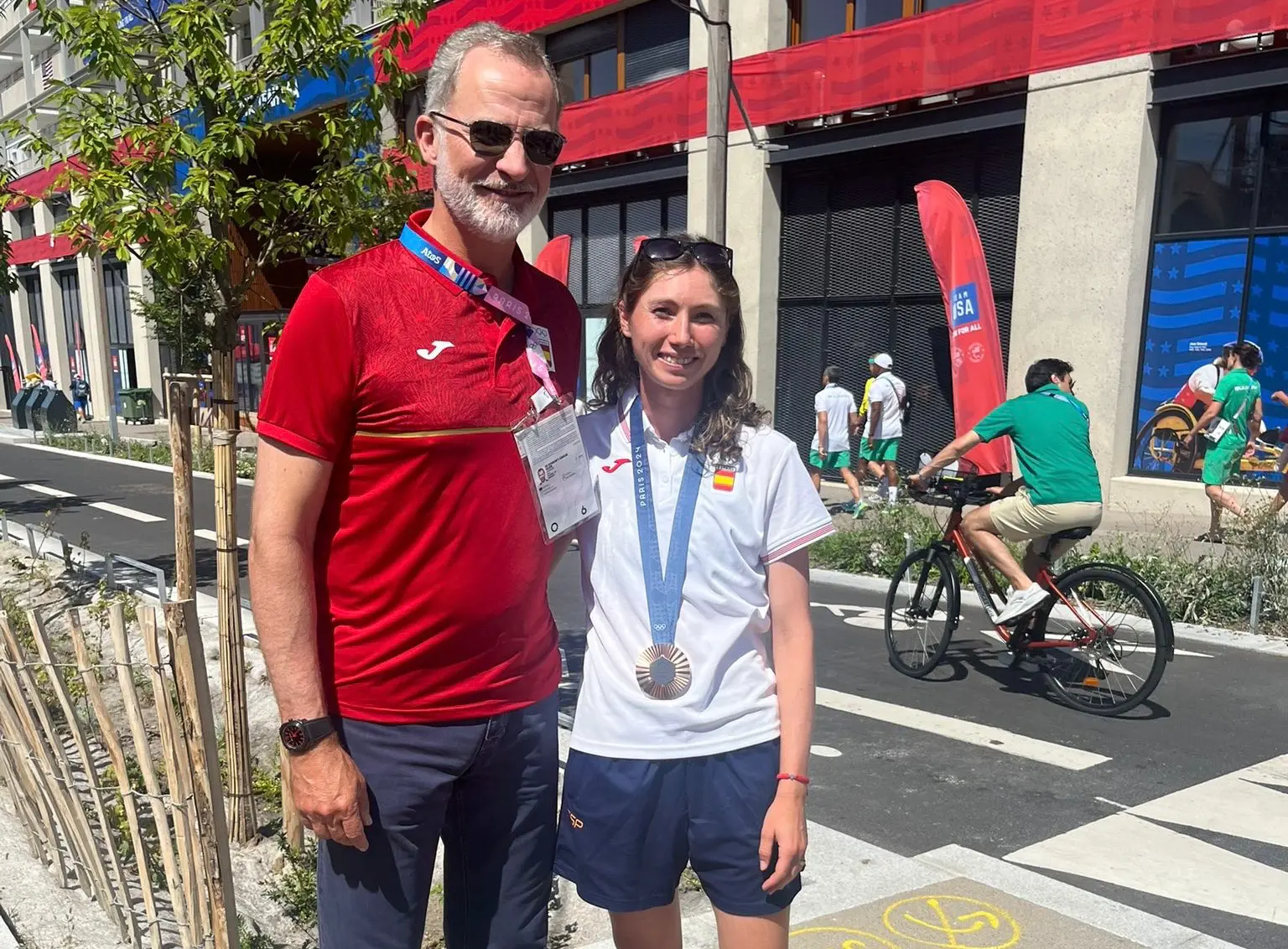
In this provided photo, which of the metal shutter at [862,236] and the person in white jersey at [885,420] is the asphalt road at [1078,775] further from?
the metal shutter at [862,236]

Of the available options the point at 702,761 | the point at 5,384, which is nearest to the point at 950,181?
the point at 702,761

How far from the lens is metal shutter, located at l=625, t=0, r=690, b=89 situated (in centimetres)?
1587

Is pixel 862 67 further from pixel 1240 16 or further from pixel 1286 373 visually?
pixel 1286 373

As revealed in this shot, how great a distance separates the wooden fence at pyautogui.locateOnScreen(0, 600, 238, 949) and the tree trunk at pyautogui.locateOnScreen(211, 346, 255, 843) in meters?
0.35

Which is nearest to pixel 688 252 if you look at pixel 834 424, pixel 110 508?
pixel 834 424

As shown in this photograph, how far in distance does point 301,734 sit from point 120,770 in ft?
4.78

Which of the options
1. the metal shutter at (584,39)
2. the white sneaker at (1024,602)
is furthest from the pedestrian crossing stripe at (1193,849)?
the metal shutter at (584,39)

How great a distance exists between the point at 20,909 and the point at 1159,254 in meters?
11.6

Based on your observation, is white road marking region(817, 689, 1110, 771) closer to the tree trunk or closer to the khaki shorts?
the khaki shorts

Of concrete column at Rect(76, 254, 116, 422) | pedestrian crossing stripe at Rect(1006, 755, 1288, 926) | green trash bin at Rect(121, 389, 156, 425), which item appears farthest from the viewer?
concrete column at Rect(76, 254, 116, 422)

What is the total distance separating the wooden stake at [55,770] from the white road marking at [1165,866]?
315 cm

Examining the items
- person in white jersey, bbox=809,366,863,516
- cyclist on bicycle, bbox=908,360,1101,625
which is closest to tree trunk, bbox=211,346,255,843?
cyclist on bicycle, bbox=908,360,1101,625

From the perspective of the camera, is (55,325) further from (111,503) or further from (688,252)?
(688,252)

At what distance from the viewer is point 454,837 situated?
2008 millimetres
